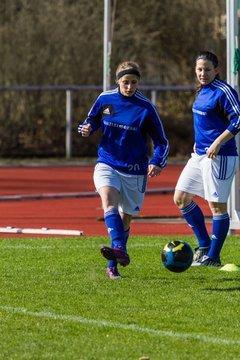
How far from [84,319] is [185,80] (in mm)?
26609

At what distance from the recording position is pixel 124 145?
11.1m

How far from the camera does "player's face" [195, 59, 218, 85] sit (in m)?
11.7

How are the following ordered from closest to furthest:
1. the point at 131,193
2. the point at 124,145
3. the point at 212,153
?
the point at 124,145 < the point at 131,193 < the point at 212,153

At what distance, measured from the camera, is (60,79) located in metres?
32.8

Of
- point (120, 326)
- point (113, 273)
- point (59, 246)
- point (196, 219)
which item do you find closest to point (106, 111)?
point (113, 273)

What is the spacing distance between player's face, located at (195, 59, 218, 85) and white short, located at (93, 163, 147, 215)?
1.23 meters

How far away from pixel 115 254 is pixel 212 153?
162cm

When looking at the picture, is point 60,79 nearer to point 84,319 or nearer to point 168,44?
point 168,44

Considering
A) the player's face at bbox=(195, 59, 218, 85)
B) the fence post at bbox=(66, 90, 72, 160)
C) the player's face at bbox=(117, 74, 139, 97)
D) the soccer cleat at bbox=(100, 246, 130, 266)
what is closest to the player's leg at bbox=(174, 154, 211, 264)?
the player's face at bbox=(195, 59, 218, 85)

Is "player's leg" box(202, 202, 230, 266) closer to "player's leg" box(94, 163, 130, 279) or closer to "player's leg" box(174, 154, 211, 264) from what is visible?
"player's leg" box(174, 154, 211, 264)

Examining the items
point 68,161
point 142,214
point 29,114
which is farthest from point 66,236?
point 29,114

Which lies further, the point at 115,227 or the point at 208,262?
the point at 208,262

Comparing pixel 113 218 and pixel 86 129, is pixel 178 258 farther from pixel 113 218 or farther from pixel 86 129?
pixel 86 129

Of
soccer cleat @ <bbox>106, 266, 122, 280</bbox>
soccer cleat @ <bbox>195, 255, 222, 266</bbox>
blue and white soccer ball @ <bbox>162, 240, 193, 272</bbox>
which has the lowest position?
soccer cleat @ <bbox>195, 255, 222, 266</bbox>
